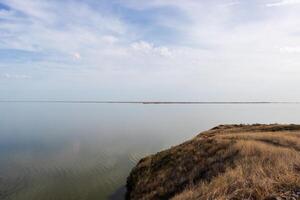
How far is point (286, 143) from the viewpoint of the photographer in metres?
21.7

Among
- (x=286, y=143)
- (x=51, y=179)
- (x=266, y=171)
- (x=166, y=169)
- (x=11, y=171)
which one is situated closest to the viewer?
(x=266, y=171)

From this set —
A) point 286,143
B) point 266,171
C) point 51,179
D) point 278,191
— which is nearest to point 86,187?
point 51,179

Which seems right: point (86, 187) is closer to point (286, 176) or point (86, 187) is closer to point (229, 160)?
point (229, 160)

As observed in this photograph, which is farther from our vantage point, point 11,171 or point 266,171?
point 11,171

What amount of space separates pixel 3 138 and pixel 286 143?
185ft

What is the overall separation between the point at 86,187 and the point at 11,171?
11.8 meters

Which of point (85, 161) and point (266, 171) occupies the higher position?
point (266, 171)

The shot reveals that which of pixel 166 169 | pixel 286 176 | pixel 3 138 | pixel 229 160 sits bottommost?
pixel 3 138

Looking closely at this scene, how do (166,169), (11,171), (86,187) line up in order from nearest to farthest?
(166,169) → (86,187) → (11,171)

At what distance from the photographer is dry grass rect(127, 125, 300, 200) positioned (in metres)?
9.68

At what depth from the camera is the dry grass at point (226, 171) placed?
968 centimetres

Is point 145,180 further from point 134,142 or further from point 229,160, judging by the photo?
point 134,142

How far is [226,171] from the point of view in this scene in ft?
48.3

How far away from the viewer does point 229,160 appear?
17984 mm
